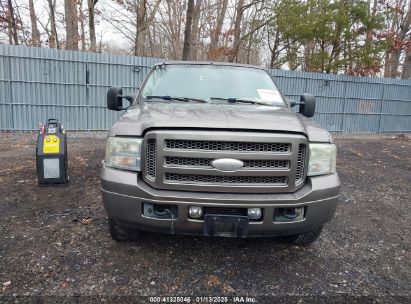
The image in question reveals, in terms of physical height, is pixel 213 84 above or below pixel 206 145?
above

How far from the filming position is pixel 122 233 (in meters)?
3.10

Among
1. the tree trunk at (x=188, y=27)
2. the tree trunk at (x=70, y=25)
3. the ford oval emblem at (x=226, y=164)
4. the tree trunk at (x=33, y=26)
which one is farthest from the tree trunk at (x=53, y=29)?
the ford oval emblem at (x=226, y=164)

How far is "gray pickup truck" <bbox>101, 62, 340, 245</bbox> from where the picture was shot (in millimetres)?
2531

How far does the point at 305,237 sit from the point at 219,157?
55.0 inches

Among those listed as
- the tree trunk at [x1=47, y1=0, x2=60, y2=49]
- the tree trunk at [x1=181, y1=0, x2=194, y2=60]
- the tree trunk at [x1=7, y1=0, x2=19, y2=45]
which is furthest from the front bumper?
the tree trunk at [x1=47, y1=0, x2=60, y2=49]

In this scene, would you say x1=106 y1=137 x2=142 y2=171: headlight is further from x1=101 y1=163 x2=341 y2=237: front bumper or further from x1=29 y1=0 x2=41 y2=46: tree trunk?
x1=29 y1=0 x2=41 y2=46: tree trunk

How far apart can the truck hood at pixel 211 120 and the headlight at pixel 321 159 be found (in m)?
0.07

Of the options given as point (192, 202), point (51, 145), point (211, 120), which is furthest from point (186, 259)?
point (51, 145)

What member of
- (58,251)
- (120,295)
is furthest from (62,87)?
(120,295)

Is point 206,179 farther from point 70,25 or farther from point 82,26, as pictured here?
point 82,26

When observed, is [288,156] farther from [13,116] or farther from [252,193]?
[13,116]

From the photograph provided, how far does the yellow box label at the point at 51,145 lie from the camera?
475 centimetres

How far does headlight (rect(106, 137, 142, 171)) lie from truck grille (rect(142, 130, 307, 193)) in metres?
0.08

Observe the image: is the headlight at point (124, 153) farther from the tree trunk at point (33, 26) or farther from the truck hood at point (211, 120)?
the tree trunk at point (33, 26)
